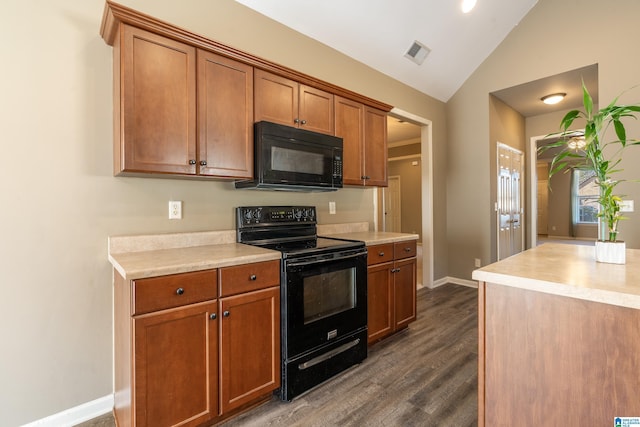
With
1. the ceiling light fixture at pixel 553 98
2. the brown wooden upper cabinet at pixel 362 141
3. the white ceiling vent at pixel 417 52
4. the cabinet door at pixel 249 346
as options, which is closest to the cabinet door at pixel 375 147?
the brown wooden upper cabinet at pixel 362 141

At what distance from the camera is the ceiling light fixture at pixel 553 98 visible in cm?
426

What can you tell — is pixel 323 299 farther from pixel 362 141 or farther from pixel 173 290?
pixel 362 141

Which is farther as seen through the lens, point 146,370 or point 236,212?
point 236,212

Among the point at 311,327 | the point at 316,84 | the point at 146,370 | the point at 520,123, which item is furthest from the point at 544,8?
the point at 146,370

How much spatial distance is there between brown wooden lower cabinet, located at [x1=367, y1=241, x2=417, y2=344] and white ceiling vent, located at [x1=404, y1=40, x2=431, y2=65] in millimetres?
2225

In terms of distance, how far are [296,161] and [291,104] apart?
45 cm

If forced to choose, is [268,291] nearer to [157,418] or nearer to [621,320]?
[157,418]

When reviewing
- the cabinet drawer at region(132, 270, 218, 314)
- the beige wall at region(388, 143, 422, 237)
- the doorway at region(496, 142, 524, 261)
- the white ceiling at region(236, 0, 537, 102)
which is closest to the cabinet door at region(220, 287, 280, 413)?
the cabinet drawer at region(132, 270, 218, 314)

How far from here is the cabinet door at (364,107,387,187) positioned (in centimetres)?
289

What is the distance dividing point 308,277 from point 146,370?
3.17 ft

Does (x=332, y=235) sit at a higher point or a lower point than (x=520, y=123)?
lower

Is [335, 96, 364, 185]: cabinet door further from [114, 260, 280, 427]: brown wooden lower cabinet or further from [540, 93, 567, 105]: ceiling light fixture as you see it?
[540, 93, 567, 105]: ceiling light fixture

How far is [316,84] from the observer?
2449mm

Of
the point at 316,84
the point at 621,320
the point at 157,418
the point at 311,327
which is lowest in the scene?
the point at 157,418
